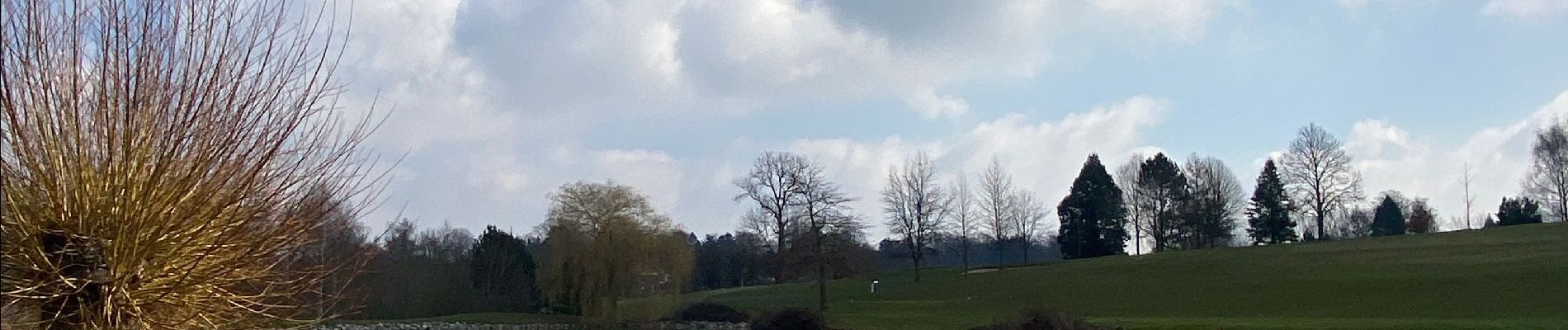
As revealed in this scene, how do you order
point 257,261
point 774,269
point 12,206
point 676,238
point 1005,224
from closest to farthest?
point 12,206, point 257,261, point 676,238, point 774,269, point 1005,224

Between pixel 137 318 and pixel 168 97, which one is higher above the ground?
pixel 168 97

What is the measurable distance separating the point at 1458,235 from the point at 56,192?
64418 mm

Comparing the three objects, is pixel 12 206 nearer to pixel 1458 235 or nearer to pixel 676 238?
pixel 676 238

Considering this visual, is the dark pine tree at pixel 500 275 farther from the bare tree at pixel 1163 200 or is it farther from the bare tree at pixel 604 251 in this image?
the bare tree at pixel 1163 200

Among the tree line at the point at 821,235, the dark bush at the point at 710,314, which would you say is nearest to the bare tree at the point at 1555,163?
the tree line at the point at 821,235

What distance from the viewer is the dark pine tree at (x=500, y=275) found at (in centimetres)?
4672

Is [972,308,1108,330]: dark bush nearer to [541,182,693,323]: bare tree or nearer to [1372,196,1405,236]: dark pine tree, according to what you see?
[541,182,693,323]: bare tree

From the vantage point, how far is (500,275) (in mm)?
46875

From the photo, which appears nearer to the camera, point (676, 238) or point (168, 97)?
point (168, 97)

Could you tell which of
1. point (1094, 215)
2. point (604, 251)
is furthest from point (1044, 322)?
point (1094, 215)

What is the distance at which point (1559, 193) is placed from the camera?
63.5 metres

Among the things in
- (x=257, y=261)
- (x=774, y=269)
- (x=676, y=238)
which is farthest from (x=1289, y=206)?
(x=257, y=261)

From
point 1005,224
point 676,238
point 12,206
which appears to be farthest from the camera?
point 1005,224

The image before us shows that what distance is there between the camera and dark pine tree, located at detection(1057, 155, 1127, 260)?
71.6 meters
